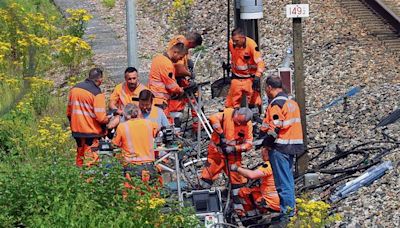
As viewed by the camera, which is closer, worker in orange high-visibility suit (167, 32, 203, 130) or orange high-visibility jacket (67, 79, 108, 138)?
orange high-visibility jacket (67, 79, 108, 138)

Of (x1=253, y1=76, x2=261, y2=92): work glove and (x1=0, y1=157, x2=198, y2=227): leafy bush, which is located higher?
(x1=253, y1=76, x2=261, y2=92): work glove

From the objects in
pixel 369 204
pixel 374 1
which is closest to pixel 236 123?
pixel 369 204

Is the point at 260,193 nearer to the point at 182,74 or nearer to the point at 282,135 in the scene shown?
the point at 282,135

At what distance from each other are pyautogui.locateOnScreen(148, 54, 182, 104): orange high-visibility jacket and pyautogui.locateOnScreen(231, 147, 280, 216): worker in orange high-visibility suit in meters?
2.54

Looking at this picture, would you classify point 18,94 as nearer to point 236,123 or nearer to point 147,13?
point 236,123

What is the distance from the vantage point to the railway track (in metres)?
19.2

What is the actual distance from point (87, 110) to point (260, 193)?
2.39 metres

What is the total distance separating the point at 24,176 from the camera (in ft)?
32.7

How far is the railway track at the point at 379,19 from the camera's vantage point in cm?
1917

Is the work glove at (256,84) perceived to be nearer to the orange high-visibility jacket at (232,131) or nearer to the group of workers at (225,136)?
the group of workers at (225,136)

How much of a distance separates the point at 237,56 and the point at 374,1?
6.62m

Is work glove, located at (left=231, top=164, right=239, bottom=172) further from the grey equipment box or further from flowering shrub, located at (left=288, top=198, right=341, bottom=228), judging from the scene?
flowering shrub, located at (left=288, top=198, right=341, bottom=228)

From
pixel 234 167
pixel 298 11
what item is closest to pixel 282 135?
pixel 234 167

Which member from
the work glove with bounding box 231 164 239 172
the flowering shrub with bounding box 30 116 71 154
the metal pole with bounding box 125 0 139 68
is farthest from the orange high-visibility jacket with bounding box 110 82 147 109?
the work glove with bounding box 231 164 239 172
